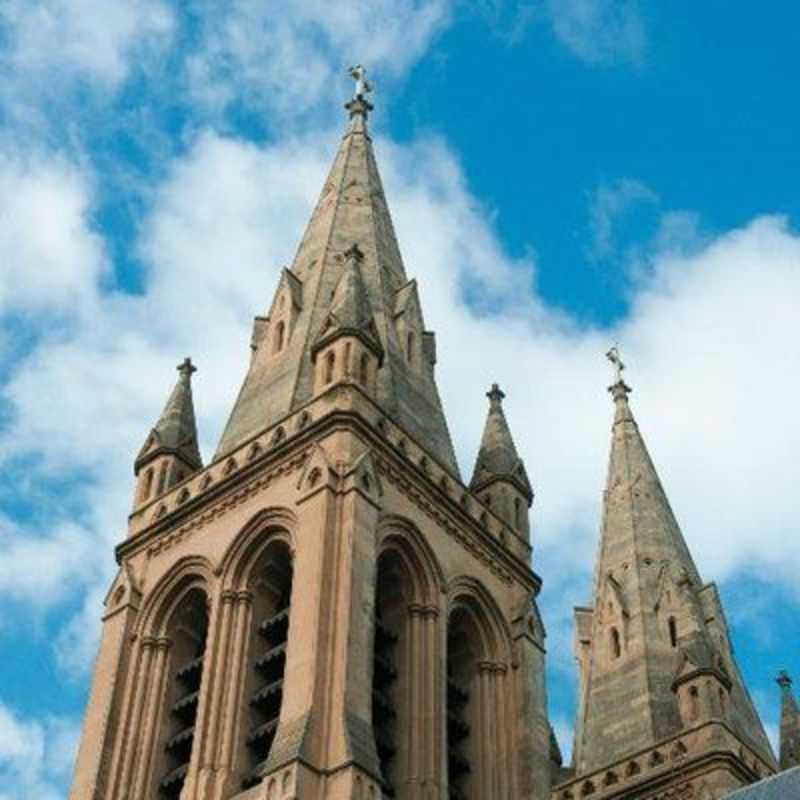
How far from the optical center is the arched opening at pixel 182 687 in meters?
32.6

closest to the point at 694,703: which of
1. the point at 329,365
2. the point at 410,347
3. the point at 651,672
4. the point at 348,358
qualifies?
the point at 651,672

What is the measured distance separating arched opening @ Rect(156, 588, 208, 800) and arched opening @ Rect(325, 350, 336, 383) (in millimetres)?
Answer: 4278

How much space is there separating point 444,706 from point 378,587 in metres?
2.57

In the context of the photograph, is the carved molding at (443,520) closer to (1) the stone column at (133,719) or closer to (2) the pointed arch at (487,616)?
(2) the pointed arch at (487,616)

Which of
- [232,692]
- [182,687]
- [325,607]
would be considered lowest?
[232,692]

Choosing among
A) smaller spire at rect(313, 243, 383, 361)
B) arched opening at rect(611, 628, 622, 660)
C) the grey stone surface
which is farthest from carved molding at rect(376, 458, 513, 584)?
the grey stone surface

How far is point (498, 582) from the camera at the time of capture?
36.4 meters

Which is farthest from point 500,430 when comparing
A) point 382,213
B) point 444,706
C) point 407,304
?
point 444,706

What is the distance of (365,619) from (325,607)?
2.15 feet

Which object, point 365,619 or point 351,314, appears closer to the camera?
point 365,619

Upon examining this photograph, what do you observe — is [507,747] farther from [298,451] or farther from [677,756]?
[298,451]

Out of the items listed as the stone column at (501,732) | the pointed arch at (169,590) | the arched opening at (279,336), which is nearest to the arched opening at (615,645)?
the stone column at (501,732)

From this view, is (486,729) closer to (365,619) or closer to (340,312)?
(365,619)

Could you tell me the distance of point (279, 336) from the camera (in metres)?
39.8
